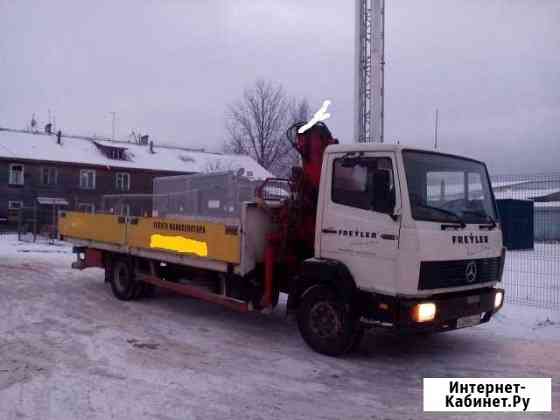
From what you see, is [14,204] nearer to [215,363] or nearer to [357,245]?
[215,363]

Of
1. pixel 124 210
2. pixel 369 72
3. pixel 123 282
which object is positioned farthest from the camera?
pixel 369 72

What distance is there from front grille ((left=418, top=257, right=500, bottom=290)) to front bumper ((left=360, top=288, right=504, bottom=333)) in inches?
6.3

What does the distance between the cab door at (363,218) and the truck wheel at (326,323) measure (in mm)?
417

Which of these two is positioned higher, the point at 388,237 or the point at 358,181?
the point at 358,181

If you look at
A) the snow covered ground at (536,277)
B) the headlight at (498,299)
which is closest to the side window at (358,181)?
the headlight at (498,299)

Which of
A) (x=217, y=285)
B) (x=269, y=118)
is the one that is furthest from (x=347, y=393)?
(x=269, y=118)

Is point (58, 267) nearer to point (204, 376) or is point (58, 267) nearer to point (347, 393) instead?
point (204, 376)

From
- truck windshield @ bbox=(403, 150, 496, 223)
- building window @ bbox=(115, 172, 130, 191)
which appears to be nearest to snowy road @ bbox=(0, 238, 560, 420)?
truck windshield @ bbox=(403, 150, 496, 223)

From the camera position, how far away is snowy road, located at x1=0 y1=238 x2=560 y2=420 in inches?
199

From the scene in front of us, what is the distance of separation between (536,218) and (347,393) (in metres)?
9.74

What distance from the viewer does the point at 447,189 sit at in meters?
6.38

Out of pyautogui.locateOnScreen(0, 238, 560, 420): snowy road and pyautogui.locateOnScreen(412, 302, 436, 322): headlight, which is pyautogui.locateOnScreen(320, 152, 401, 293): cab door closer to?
pyautogui.locateOnScreen(412, 302, 436, 322): headlight

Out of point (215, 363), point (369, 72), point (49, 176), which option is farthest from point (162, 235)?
point (49, 176)

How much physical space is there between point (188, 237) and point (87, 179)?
3562 cm
